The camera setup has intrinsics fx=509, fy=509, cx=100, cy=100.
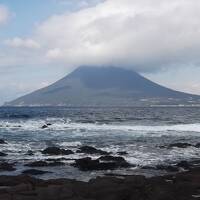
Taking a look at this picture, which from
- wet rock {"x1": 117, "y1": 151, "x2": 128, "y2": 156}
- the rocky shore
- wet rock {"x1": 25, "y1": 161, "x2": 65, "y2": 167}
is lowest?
wet rock {"x1": 117, "y1": 151, "x2": 128, "y2": 156}

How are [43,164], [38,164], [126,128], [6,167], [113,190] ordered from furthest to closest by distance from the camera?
[126,128]
[43,164]
[38,164]
[6,167]
[113,190]

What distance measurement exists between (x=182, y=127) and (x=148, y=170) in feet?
143

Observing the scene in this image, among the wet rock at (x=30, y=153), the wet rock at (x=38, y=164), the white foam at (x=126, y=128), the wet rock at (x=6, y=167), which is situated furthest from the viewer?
the white foam at (x=126, y=128)

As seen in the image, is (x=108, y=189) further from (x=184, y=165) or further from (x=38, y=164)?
(x=38, y=164)

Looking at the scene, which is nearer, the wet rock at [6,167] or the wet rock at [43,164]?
the wet rock at [6,167]

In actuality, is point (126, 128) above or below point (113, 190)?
below

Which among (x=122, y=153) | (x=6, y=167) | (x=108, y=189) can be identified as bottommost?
(x=122, y=153)

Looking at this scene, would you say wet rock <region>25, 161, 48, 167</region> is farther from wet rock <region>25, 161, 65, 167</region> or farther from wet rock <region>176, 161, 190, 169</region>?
wet rock <region>176, 161, 190, 169</region>

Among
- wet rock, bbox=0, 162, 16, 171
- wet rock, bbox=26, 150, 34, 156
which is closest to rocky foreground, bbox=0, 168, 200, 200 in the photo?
wet rock, bbox=0, 162, 16, 171

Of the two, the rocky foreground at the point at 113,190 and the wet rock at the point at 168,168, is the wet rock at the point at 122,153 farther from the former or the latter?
the rocky foreground at the point at 113,190

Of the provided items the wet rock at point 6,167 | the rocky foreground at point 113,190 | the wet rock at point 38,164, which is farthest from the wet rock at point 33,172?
the rocky foreground at point 113,190

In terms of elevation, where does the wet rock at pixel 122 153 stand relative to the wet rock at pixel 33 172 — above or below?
below

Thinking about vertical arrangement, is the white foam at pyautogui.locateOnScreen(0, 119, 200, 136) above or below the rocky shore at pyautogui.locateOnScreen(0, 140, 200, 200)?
below

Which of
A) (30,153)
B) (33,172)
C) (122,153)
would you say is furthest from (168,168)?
(30,153)
